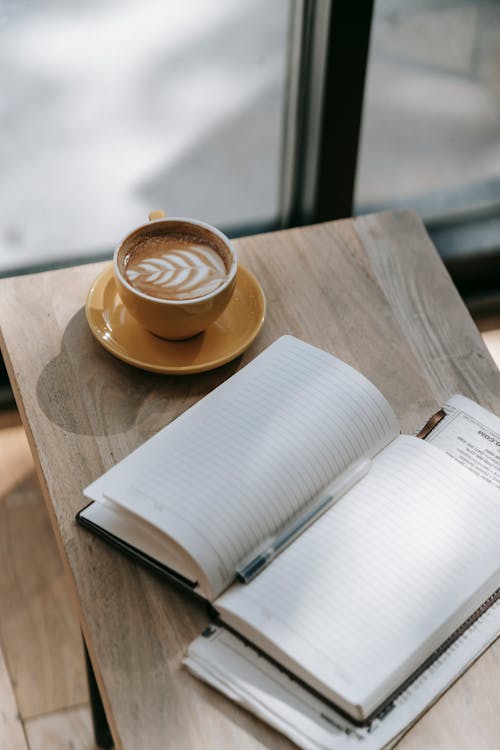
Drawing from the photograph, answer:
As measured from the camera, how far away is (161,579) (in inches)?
31.5

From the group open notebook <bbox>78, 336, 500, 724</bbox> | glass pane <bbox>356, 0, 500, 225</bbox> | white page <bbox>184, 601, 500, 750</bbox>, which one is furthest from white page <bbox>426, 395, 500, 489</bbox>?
glass pane <bbox>356, 0, 500, 225</bbox>

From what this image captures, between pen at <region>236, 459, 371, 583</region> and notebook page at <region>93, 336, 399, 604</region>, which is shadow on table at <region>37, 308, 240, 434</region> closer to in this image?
notebook page at <region>93, 336, 399, 604</region>

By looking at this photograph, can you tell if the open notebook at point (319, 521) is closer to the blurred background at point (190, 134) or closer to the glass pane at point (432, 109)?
the blurred background at point (190, 134)

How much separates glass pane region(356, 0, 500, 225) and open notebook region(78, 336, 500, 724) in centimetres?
81

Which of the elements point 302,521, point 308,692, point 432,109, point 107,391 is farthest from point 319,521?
point 432,109

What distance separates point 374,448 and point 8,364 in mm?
373

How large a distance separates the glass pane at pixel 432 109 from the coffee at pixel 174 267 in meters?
0.68

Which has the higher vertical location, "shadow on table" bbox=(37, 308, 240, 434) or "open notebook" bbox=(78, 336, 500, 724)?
"open notebook" bbox=(78, 336, 500, 724)

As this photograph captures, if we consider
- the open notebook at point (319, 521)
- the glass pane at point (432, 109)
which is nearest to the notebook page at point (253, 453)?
the open notebook at point (319, 521)

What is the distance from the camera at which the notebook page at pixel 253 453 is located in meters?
0.76

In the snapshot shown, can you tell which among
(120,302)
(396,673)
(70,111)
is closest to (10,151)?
(70,111)

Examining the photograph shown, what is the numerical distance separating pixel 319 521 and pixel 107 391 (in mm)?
263

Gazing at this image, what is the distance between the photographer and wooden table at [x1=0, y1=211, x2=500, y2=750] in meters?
0.74

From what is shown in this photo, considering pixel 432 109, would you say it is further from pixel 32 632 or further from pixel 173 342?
pixel 32 632
